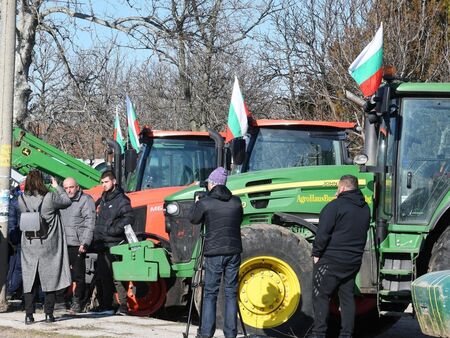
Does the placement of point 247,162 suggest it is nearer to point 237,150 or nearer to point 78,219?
point 237,150

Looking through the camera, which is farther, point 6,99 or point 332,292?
point 6,99

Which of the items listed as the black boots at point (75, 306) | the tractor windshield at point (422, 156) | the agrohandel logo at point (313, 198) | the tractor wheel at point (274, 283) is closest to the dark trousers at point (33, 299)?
the black boots at point (75, 306)

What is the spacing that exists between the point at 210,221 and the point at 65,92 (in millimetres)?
20526

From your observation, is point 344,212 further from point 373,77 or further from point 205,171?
point 205,171

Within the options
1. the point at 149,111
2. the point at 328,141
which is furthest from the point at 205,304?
the point at 149,111

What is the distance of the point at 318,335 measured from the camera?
9977 millimetres

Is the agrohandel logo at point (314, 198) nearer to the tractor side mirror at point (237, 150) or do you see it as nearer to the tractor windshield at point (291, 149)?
the tractor side mirror at point (237, 150)

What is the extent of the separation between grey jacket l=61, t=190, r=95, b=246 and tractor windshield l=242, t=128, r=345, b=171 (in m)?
2.13

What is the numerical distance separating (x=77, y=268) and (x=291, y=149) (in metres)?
3.30

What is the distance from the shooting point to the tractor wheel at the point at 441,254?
34.3 feet

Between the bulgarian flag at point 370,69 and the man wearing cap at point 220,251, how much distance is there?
2073 millimetres

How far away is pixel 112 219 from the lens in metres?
13.1

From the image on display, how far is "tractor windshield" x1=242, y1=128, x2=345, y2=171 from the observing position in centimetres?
1345

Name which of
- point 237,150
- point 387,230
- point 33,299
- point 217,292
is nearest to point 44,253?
point 33,299
